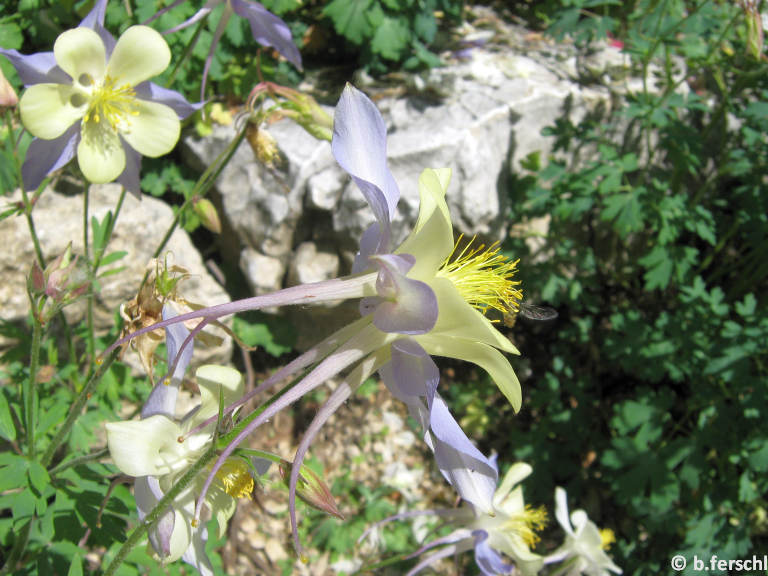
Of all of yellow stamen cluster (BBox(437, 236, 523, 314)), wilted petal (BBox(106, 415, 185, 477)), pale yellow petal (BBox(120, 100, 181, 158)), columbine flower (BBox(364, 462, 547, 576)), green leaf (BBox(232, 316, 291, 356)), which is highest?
yellow stamen cluster (BBox(437, 236, 523, 314))

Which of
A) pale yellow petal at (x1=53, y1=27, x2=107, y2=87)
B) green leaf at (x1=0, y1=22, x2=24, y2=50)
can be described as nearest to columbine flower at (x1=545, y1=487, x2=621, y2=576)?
pale yellow petal at (x1=53, y1=27, x2=107, y2=87)

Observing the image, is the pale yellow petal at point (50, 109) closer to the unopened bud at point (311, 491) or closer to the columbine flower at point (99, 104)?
the columbine flower at point (99, 104)

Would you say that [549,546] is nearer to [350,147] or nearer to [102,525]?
[102,525]

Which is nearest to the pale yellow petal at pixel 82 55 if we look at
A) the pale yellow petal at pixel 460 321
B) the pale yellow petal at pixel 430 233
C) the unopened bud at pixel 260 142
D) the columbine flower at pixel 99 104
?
the columbine flower at pixel 99 104

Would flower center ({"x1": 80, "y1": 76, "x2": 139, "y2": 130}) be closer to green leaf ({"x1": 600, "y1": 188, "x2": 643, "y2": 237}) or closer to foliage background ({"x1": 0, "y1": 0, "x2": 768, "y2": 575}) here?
foliage background ({"x1": 0, "y1": 0, "x2": 768, "y2": 575})

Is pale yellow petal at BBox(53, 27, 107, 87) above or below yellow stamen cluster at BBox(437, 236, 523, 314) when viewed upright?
above

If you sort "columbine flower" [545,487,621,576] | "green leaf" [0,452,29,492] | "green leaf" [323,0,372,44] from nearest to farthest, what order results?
"green leaf" [0,452,29,492] < "columbine flower" [545,487,621,576] < "green leaf" [323,0,372,44]

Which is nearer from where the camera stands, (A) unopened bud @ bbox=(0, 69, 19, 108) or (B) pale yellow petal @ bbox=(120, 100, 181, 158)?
(A) unopened bud @ bbox=(0, 69, 19, 108)
